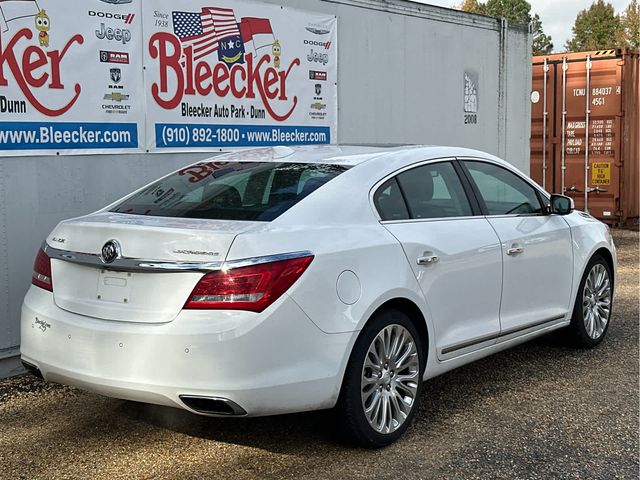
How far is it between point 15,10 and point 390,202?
291 centimetres

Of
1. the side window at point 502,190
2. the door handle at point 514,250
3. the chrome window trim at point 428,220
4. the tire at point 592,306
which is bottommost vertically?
the tire at point 592,306

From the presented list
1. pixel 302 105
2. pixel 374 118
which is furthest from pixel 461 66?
pixel 302 105

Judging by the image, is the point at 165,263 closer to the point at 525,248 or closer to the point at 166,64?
the point at 525,248

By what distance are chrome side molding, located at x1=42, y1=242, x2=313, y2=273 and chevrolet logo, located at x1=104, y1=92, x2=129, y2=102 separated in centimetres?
243

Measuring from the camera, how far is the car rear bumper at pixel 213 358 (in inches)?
144

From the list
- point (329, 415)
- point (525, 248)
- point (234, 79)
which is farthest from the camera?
point (234, 79)

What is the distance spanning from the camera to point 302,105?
7840mm

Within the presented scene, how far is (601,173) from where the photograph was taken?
13.7 meters

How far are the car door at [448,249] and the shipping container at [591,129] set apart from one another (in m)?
9.24

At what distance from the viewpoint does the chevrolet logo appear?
20.4 feet

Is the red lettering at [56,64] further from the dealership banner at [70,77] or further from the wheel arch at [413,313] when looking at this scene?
the wheel arch at [413,313]

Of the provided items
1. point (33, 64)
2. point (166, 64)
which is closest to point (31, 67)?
point (33, 64)

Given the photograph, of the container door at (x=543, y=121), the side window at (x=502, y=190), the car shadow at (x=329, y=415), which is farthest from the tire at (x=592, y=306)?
the container door at (x=543, y=121)

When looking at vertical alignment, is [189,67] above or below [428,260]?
above
